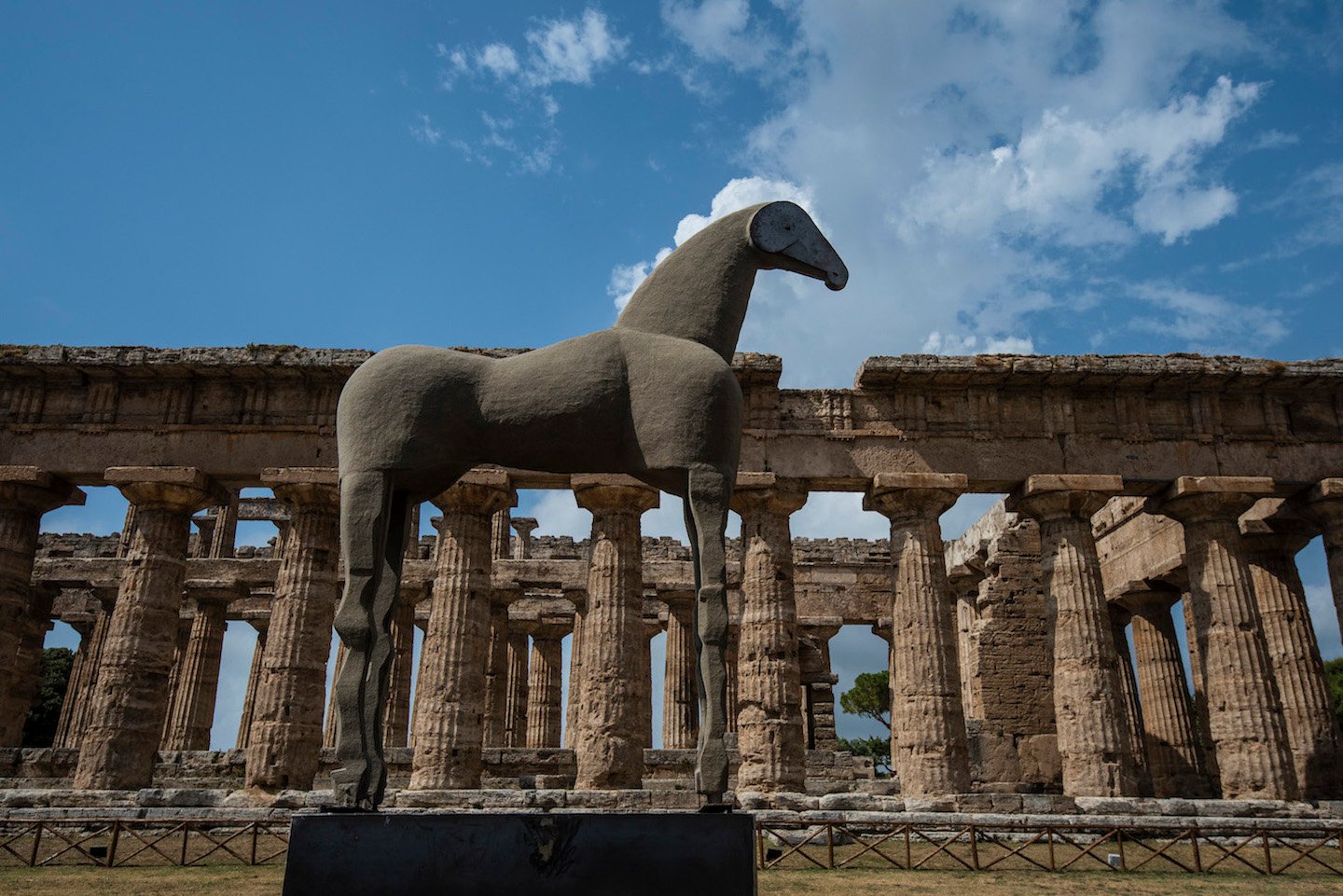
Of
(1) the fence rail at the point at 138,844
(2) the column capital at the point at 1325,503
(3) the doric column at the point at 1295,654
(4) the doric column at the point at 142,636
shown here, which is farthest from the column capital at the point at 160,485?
(2) the column capital at the point at 1325,503

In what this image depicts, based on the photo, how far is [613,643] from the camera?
17609mm

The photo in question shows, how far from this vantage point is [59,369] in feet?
62.0

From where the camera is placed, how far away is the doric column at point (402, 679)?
25.9 meters

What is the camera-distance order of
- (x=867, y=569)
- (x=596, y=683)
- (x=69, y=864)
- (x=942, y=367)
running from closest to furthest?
(x=69, y=864) → (x=596, y=683) → (x=942, y=367) → (x=867, y=569)

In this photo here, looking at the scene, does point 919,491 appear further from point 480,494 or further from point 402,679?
point 402,679

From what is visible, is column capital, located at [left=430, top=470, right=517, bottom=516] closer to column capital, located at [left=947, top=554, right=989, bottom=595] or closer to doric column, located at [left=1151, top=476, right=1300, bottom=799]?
column capital, located at [left=947, top=554, right=989, bottom=595]

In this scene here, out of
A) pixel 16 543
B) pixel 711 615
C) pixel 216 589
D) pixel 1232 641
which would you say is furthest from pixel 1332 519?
pixel 216 589

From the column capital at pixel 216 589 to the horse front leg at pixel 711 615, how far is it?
24.9 m

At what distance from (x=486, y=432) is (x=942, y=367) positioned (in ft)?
46.6

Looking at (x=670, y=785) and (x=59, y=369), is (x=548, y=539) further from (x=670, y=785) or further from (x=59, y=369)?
(x=59, y=369)

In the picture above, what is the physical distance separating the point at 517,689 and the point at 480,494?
1332cm

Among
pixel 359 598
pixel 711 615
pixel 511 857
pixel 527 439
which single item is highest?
pixel 527 439

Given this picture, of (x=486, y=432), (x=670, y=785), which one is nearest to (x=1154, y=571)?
(x=670, y=785)

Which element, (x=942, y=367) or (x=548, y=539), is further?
(x=548, y=539)
